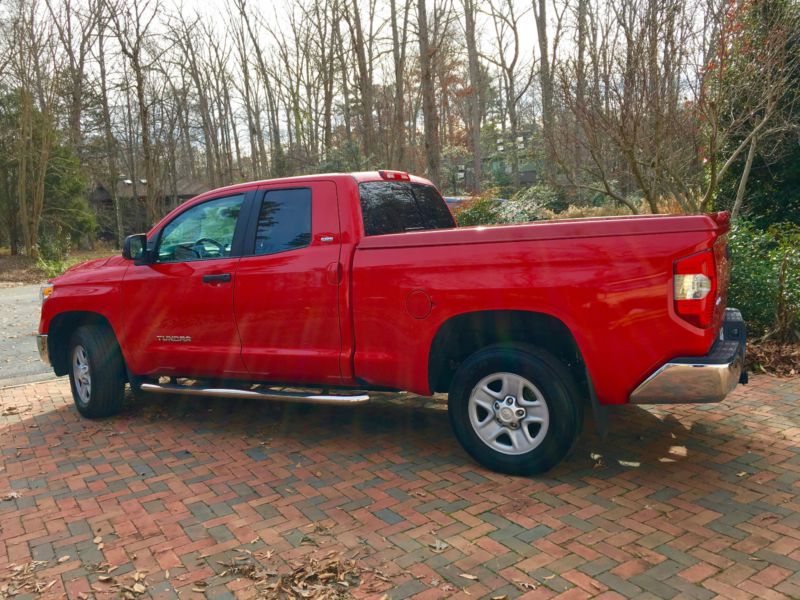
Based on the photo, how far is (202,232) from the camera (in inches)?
211

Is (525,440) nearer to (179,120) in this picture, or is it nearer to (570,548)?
(570,548)

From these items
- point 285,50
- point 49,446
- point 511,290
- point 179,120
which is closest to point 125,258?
point 49,446

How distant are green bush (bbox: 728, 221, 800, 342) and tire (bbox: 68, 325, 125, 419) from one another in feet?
20.2

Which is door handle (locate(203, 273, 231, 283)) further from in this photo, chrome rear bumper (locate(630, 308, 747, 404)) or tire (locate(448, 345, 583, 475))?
chrome rear bumper (locate(630, 308, 747, 404))

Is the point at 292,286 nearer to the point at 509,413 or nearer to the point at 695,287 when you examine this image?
the point at 509,413

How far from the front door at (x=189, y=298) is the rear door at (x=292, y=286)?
0.16 meters

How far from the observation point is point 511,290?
3.90m

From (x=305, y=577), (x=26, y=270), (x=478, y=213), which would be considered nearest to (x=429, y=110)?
(x=478, y=213)

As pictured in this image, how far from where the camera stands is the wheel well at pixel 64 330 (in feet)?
19.6

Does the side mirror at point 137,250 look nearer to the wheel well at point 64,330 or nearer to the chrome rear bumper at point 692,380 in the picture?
the wheel well at point 64,330

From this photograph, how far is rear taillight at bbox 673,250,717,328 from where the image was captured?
11.5 feet

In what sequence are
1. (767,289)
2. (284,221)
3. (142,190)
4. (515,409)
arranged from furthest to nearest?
(142,190) → (767,289) → (284,221) → (515,409)

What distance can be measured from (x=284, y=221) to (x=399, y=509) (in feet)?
7.55

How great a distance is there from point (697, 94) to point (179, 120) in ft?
110
